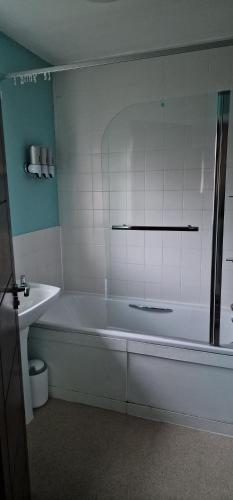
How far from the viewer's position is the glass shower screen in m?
2.48

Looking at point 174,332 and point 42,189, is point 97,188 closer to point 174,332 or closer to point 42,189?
point 42,189

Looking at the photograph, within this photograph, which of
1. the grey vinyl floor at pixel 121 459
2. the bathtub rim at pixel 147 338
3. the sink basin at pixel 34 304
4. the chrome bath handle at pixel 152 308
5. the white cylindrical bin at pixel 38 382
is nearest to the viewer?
the grey vinyl floor at pixel 121 459

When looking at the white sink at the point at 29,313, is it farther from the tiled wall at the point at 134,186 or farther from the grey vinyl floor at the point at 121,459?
the tiled wall at the point at 134,186

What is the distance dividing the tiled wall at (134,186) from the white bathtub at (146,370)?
544 millimetres

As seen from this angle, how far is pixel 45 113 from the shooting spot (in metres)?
2.67

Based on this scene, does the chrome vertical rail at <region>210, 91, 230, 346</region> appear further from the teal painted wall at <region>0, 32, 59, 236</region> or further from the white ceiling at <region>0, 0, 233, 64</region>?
the teal painted wall at <region>0, 32, 59, 236</region>

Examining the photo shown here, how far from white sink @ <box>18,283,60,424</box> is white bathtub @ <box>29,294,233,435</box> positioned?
0.25 m

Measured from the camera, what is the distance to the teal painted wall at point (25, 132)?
2.19 meters

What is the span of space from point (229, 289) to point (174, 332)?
556mm

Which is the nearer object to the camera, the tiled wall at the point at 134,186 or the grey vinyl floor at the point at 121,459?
the grey vinyl floor at the point at 121,459

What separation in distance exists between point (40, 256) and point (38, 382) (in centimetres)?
100

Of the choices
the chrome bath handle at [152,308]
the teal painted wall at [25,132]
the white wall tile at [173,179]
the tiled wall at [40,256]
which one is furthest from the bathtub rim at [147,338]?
the white wall tile at [173,179]

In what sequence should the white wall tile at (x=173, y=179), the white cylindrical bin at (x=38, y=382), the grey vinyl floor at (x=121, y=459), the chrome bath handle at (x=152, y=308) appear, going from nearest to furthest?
the grey vinyl floor at (x=121, y=459), the white cylindrical bin at (x=38, y=382), the white wall tile at (x=173, y=179), the chrome bath handle at (x=152, y=308)

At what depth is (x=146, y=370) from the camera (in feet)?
6.73
